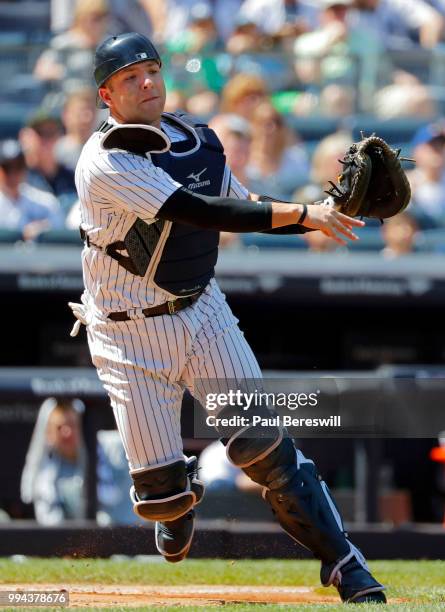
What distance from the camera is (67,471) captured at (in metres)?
6.61

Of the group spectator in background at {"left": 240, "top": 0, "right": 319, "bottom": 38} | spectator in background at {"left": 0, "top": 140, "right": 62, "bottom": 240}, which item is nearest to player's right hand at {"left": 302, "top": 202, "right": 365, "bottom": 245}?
spectator in background at {"left": 0, "top": 140, "right": 62, "bottom": 240}

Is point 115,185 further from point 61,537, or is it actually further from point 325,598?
point 61,537

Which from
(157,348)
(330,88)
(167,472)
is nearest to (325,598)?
(167,472)

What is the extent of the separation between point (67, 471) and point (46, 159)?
2.24 m

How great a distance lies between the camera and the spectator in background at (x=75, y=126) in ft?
26.2

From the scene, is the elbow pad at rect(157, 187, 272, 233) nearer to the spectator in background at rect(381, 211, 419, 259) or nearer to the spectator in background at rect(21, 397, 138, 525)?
the spectator in background at rect(21, 397, 138, 525)

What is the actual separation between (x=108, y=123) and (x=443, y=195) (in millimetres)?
4707

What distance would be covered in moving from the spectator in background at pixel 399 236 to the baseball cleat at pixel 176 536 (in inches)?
148

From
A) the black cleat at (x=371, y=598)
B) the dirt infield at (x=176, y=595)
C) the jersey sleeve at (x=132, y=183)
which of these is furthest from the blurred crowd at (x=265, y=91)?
the black cleat at (x=371, y=598)

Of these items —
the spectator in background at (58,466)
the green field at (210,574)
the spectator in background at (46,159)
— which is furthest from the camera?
the spectator in background at (46,159)

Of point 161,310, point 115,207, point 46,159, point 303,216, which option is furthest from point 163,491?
point 46,159

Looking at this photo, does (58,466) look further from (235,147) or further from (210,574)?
(235,147)

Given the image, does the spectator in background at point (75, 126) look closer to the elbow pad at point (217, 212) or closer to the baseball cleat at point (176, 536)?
the baseball cleat at point (176, 536)

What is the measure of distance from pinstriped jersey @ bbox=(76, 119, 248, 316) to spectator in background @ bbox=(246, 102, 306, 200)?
3.94 m
